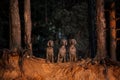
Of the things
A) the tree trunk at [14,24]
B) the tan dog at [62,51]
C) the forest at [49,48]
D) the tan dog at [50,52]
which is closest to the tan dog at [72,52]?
the forest at [49,48]

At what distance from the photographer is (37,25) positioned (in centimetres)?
2395

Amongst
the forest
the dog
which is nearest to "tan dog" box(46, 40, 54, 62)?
the forest

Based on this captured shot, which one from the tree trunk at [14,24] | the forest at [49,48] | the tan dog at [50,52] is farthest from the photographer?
the tree trunk at [14,24]

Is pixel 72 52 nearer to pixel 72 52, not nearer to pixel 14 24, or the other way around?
pixel 72 52

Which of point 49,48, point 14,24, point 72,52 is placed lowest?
point 72,52

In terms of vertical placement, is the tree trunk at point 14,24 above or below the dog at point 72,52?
above

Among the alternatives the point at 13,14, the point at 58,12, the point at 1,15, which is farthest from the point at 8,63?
the point at 58,12

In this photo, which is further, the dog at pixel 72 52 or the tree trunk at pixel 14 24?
the tree trunk at pixel 14 24

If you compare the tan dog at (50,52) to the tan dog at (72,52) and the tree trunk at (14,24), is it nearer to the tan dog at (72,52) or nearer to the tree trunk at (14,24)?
the tan dog at (72,52)

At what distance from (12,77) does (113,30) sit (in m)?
7.52

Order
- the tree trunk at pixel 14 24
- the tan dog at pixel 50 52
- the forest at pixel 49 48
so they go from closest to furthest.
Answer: the forest at pixel 49 48 < the tan dog at pixel 50 52 < the tree trunk at pixel 14 24

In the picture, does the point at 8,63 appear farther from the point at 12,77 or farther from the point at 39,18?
the point at 39,18

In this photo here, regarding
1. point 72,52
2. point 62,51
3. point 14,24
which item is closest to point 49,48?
point 62,51

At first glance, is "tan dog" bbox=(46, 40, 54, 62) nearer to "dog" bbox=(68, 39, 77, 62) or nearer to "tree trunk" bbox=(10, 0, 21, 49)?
"dog" bbox=(68, 39, 77, 62)
